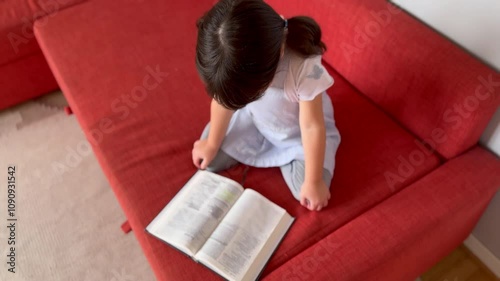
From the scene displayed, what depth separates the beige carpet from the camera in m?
1.32

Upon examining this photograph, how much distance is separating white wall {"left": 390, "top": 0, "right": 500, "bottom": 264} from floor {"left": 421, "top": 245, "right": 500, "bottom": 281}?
188 mm

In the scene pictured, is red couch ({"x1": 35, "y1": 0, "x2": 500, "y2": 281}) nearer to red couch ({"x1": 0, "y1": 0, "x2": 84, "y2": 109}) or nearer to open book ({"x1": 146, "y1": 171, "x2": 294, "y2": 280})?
open book ({"x1": 146, "y1": 171, "x2": 294, "y2": 280})

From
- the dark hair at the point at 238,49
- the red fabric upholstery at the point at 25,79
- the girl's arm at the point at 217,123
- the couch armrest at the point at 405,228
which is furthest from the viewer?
the red fabric upholstery at the point at 25,79

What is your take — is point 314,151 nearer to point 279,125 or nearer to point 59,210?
point 279,125

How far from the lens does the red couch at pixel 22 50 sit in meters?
1.55

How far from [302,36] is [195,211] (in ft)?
1.64

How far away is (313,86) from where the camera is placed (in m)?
0.93

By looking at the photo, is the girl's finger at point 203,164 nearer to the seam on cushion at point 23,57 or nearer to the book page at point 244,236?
the book page at point 244,236

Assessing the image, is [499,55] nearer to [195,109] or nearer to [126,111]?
[195,109]

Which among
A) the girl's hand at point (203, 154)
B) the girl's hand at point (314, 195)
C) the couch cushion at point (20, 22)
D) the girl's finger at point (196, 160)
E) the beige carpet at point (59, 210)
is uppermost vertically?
the girl's hand at point (314, 195)

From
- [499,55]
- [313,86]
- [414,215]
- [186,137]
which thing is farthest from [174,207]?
[499,55]

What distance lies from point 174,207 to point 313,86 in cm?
47

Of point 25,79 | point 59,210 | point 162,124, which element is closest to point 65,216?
point 59,210

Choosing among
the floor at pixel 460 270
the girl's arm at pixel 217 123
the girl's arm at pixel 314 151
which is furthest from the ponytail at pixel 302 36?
the floor at pixel 460 270
